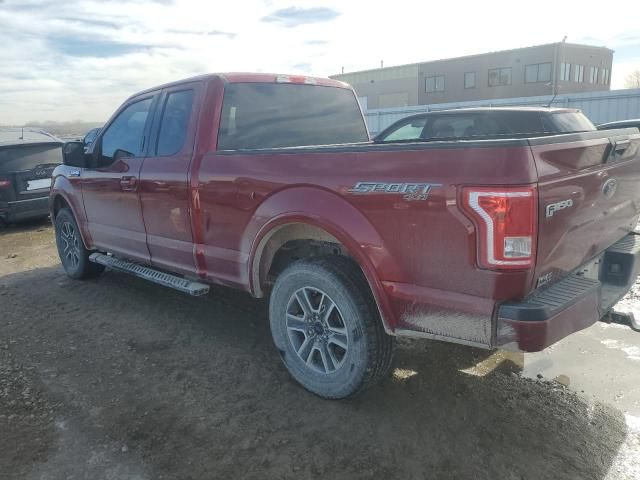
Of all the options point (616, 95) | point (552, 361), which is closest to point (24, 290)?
point (552, 361)

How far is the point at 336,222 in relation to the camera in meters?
2.86

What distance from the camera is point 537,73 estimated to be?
1513 inches

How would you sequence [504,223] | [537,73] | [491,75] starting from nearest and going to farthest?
[504,223], [537,73], [491,75]

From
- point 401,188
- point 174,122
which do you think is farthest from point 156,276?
point 401,188

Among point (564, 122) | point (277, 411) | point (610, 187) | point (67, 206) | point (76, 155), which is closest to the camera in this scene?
point (610, 187)

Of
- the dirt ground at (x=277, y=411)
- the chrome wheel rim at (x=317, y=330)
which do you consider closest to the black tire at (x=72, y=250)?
the dirt ground at (x=277, y=411)

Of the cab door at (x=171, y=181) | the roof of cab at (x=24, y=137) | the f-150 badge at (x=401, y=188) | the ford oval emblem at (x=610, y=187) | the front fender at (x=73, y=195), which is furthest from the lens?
the roof of cab at (x=24, y=137)

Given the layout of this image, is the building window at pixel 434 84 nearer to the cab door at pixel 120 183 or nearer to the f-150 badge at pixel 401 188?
the cab door at pixel 120 183

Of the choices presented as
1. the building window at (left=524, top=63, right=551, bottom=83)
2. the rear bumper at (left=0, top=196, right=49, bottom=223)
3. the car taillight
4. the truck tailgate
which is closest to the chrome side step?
the car taillight

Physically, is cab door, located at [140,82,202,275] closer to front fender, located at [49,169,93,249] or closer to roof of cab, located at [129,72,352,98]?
roof of cab, located at [129,72,352,98]

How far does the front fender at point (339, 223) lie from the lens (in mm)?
2717

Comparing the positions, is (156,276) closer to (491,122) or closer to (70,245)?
(70,245)

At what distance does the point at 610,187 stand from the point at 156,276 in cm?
336

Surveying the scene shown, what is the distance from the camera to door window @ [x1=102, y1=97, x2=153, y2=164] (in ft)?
15.0
